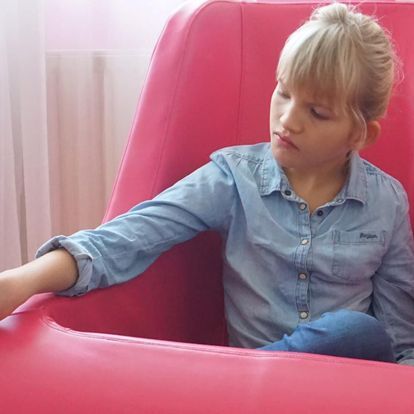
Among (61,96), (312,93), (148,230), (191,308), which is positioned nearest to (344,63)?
(312,93)

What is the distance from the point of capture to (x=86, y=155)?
1.46m

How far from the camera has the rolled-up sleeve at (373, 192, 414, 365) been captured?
969 millimetres

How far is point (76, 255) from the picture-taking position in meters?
0.78

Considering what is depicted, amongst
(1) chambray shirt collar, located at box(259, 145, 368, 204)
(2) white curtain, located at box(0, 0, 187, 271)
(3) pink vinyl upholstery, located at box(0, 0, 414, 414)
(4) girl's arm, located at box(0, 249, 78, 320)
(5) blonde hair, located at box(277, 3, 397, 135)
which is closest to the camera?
(3) pink vinyl upholstery, located at box(0, 0, 414, 414)

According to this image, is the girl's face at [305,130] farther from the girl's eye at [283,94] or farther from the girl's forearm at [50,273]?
the girl's forearm at [50,273]

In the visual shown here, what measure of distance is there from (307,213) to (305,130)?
13 centimetres

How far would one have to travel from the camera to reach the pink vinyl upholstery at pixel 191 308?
609mm

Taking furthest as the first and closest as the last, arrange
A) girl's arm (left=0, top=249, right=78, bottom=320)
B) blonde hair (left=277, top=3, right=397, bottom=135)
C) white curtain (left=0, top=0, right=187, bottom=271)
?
white curtain (left=0, top=0, right=187, bottom=271) < blonde hair (left=277, top=3, right=397, bottom=135) < girl's arm (left=0, top=249, right=78, bottom=320)

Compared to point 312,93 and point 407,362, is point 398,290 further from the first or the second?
point 312,93

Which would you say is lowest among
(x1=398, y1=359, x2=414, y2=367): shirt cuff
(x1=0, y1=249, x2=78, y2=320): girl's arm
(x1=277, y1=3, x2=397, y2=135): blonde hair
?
(x1=398, y1=359, x2=414, y2=367): shirt cuff

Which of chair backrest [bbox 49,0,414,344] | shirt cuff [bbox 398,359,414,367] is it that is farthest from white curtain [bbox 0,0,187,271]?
shirt cuff [bbox 398,359,414,367]

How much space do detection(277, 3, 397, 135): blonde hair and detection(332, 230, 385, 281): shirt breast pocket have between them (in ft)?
0.47

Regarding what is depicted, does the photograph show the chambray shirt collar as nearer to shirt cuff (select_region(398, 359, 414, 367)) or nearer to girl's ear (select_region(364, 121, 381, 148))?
girl's ear (select_region(364, 121, 381, 148))

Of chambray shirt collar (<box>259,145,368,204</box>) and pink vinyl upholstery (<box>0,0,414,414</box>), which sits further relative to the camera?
chambray shirt collar (<box>259,145,368,204</box>)
